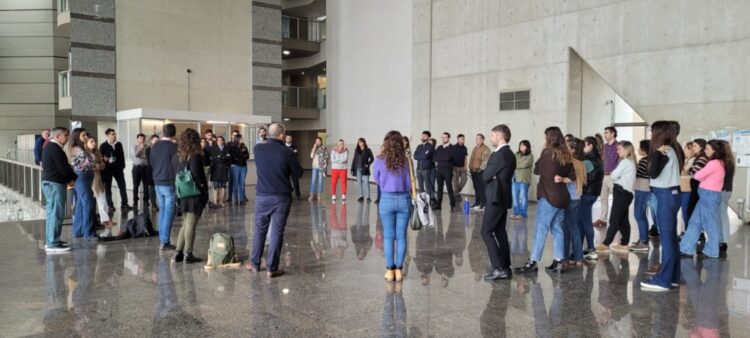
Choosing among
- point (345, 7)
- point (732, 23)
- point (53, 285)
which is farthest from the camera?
point (345, 7)

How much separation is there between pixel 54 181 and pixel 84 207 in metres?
1.07

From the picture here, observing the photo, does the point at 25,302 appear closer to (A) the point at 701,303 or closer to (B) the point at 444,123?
(A) the point at 701,303

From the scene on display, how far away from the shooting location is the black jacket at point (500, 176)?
581 centimetres

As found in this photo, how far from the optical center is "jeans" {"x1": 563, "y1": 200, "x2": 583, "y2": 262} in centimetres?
650

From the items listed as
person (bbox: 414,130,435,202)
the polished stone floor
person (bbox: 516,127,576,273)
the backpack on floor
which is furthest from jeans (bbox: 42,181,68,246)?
person (bbox: 414,130,435,202)

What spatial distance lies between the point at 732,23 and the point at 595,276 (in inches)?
298

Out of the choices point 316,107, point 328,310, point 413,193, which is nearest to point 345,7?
point 316,107

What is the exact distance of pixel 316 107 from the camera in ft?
A: 86.6

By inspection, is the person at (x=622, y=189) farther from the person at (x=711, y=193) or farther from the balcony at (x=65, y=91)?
the balcony at (x=65, y=91)

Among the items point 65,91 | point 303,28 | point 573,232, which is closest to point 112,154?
point 65,91

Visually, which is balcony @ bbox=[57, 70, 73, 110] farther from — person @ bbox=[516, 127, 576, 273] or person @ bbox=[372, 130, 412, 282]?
person @ bbox=[516, 127, 576, 273]

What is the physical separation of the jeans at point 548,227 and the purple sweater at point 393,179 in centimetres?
166

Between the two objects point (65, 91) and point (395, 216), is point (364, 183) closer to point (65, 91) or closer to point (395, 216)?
point (395, 216)

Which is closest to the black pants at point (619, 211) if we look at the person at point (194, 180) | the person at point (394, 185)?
the person at point (394, 185)
